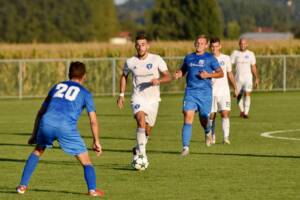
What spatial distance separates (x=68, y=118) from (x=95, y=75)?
101 ft

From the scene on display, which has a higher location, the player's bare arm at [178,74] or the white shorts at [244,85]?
the player's bare arm at [178,74]

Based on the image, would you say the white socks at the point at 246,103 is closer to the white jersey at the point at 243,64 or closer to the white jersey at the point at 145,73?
the white jersey at the point at 243,64

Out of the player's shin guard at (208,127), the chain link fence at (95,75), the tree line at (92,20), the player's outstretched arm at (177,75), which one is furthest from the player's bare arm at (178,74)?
the tree line at (92,20)

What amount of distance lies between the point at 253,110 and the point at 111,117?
185 inches

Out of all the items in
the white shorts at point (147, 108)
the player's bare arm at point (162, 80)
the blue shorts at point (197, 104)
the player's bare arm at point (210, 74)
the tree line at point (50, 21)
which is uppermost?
the player's bare arm at point (162, 80)

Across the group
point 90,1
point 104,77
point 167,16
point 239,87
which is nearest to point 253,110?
point 239,87

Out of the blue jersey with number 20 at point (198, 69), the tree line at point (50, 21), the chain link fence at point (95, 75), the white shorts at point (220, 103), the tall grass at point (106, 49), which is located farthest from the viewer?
the tree line at point (50, 21)

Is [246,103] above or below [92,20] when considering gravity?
above

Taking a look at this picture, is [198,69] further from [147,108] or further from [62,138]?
[62,138]

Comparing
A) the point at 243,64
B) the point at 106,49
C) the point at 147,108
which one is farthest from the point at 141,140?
the point at 106,49

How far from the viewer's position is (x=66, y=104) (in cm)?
1447

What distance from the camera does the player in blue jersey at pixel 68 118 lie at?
14430mm

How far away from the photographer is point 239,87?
3203 cm

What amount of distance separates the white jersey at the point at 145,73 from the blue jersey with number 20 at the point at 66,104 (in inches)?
167
